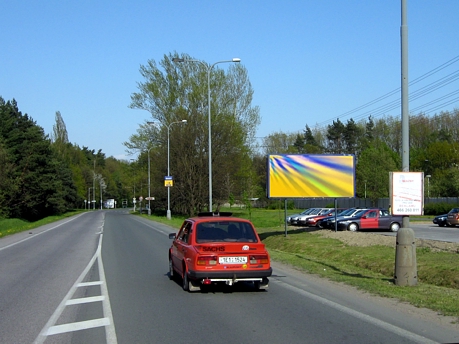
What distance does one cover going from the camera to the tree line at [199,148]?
54.9 meters

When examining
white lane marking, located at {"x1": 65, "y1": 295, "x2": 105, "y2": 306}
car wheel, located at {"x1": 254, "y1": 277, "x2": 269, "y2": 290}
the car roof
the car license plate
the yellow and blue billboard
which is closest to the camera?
white lane marking, located at {"x1": 65, "y1": 295, "x2": 105, "y2": 306}

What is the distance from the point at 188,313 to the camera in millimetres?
8945

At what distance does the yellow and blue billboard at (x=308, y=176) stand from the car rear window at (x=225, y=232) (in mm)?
13421

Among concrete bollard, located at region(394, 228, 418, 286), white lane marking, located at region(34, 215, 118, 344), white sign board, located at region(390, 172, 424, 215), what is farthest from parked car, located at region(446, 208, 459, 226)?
white lane marking, located at region(34, 215, 118, 344)

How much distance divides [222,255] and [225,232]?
2.79 feet

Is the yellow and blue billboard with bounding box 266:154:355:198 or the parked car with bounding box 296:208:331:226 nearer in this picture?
the yellow and blue billboard with bounding box 266:154:355:198

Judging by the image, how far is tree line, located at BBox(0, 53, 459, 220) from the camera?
54.9 m

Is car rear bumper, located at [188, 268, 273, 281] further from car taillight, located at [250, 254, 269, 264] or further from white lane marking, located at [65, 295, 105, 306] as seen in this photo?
white lane marking, located at [65, 295, 105, 306]

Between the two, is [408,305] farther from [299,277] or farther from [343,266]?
[343,266]

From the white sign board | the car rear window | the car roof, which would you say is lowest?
the car rear window

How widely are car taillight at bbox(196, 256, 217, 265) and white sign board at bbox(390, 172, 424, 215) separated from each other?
407cm

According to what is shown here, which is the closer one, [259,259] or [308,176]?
[259,259]

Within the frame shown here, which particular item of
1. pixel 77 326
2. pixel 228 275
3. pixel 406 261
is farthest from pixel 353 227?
pixel 77 326

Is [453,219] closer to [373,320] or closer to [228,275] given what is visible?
[228,275]
